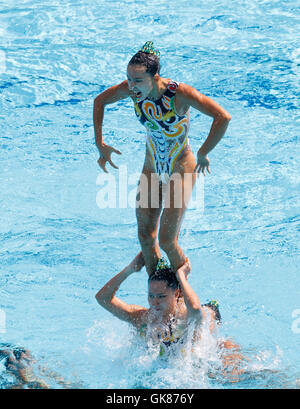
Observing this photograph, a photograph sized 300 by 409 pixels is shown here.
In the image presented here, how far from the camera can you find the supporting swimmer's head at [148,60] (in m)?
4.52

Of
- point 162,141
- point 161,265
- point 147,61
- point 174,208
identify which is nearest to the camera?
point 147,61

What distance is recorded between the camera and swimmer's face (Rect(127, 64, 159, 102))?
451 cm

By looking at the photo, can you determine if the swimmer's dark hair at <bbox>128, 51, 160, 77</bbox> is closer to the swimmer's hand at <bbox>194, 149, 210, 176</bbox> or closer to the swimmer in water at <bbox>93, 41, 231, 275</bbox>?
the swimmer in water at <bbox>93, 41, 231, 275</bbox>

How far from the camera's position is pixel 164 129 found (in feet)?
16.1

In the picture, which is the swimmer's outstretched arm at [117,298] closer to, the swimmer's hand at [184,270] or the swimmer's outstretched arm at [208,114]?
the swimmer's hand at [184,270]

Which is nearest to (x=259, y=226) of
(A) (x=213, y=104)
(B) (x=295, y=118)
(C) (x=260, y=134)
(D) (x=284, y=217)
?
(D) (x=284, y=217)

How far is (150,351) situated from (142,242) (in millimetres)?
941

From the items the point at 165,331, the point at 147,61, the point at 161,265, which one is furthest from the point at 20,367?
the point at 147,61

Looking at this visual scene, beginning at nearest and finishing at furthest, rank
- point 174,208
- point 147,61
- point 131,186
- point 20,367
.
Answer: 1. point 147,61
2. point 174,208
3. point 20,367
4. point 131,186

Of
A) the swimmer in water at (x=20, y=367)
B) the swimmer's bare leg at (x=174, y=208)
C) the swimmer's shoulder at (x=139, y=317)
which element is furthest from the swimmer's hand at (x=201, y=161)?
the swimmer in water at (x=20, y=367)

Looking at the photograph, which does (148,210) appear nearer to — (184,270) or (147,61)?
(184,270)

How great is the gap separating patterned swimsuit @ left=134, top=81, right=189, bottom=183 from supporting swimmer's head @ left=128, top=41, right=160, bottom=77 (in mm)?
208

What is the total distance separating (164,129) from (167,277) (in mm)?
1133

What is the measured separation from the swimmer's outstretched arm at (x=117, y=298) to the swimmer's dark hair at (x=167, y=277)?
0.56 feet
